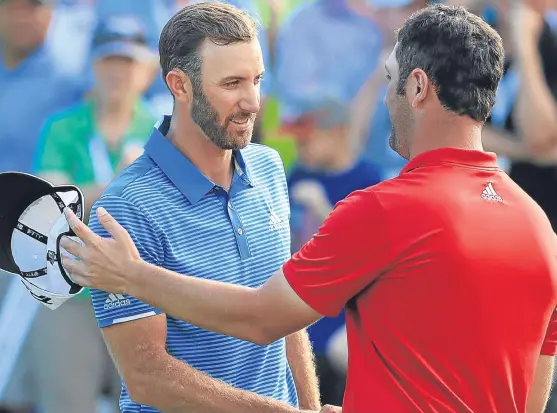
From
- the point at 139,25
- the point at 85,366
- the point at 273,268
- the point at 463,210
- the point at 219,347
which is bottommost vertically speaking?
the point at 85,366

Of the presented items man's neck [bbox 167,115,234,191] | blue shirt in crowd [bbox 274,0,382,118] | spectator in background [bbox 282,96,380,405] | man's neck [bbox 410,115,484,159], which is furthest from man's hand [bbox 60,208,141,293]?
blue shirt in crowd [bbox 274,0,382,118]

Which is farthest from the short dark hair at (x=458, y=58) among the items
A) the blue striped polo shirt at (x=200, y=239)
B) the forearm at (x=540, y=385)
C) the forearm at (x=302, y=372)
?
the forearm at (x=302, y=372)

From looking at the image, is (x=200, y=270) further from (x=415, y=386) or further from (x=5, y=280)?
(x=5, y=280)

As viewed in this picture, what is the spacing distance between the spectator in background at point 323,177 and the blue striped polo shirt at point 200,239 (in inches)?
89.2

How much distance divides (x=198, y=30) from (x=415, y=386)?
1.24 metres

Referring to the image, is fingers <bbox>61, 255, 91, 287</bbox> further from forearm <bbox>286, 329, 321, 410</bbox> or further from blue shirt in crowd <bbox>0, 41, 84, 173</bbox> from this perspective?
blue shirt in crowd <bbox>0, 41, 84, 173</bbox>

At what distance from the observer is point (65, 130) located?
5172mm

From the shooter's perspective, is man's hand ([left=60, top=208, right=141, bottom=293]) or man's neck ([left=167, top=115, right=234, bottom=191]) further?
man's neck ([left=167, top=115, right=234, bottom=191])

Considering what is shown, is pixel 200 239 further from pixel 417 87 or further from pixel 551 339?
pixel 551 339

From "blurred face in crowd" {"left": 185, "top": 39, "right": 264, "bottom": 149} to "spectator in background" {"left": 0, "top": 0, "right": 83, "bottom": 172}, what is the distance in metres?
2.62

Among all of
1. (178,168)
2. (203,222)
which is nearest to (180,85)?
(178,168)

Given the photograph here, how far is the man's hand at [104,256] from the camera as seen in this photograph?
2.44 metres

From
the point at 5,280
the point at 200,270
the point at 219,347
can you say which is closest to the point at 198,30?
the point at 200,270

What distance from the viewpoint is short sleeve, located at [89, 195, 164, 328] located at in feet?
8.74
